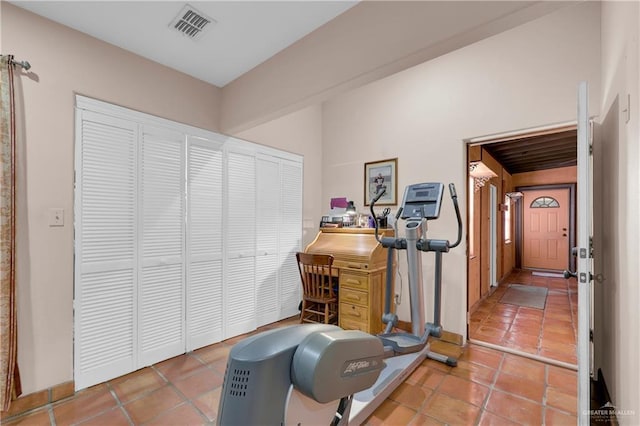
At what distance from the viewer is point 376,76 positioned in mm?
1867

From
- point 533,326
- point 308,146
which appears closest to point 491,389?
point 533,326

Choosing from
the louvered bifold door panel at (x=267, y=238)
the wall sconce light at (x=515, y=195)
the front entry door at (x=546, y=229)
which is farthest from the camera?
the wall sconce light at (x=515, y=195)

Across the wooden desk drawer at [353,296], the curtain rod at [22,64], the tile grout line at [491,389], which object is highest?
the curtain rod at [22,64]

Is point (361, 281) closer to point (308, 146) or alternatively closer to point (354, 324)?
point (354, 324)

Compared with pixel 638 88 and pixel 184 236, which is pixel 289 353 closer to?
pixel 638 88

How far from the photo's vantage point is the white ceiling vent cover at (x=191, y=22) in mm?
1970

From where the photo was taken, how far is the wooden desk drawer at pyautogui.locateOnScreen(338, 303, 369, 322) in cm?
309

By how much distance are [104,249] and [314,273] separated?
1.96 metres

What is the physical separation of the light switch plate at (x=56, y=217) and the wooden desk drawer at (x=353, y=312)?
2603 millimetres

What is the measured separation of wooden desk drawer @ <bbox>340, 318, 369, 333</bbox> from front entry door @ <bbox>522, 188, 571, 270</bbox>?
6.63m

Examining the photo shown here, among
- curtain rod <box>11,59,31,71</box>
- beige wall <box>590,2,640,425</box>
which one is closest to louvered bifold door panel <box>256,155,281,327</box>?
curtain rod <box>11,59,31,71</box>

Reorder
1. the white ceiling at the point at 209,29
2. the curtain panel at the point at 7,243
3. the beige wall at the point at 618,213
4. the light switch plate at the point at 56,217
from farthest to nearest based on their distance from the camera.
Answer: the light switch plate at the point at 56,217
the white ceiling at the point at 209,29
the curtain panel at the point at 7,243
the beige wall at the point at 618,213

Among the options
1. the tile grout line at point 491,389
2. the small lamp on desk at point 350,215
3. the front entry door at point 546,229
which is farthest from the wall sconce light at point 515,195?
the tile grout line at point 491,389

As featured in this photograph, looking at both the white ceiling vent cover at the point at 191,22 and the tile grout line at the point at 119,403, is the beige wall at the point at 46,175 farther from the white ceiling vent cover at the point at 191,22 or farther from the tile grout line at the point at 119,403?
the white ceiling vent cover at the point at 191,22
